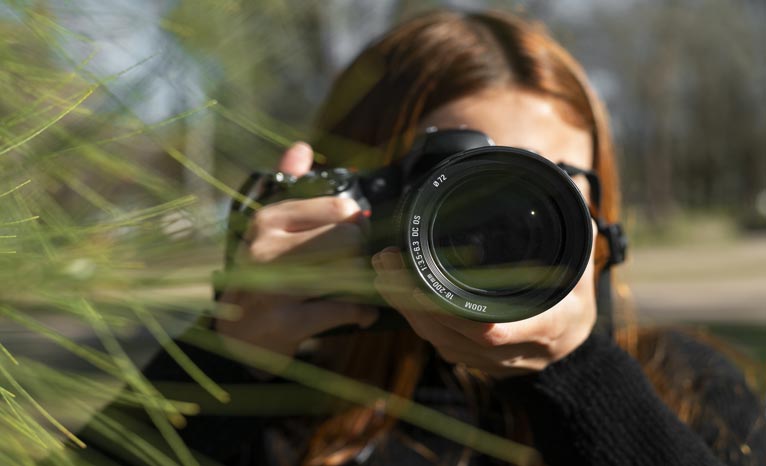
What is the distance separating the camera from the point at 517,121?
716 millimetres

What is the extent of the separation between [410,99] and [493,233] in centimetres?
27

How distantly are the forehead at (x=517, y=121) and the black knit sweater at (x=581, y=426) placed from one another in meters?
0.19

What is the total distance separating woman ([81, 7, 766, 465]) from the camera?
2.00 ft

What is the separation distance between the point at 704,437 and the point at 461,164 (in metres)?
0.39

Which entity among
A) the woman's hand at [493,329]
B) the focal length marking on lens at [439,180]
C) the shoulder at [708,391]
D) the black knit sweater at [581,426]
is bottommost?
the shoulder at [708,391]

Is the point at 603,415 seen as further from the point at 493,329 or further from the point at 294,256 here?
the point at 294,256

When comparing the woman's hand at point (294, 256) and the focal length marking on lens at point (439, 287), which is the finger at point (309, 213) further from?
the focal length marking on lens at point (439, 287)

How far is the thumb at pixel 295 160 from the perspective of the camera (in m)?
0.67

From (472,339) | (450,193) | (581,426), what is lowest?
(581,426)

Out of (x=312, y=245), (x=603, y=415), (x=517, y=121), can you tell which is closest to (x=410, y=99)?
(x=517, y=121)

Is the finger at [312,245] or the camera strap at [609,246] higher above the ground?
the finger at [312,245]

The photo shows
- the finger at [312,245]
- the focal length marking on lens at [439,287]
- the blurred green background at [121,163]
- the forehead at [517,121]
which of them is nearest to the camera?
the blurred green background at [121,163]

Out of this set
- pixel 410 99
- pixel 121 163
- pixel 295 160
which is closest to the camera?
pixel 121 163

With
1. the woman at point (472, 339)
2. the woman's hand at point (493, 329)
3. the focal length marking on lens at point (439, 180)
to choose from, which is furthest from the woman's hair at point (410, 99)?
the focal length marking on lens at point (439, 180)
